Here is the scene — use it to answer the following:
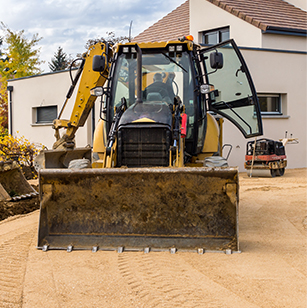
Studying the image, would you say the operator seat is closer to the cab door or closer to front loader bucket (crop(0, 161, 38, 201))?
the cab door

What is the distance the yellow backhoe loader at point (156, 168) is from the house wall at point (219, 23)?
10481 mm

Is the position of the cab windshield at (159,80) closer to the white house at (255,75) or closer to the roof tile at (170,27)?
the white house at (255,75)

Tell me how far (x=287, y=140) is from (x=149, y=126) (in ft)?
31.0

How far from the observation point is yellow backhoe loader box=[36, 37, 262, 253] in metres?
4.57

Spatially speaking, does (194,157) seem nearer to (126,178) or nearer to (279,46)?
(126,178)

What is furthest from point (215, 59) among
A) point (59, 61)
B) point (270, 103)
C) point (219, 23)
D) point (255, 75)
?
point (59, 61)

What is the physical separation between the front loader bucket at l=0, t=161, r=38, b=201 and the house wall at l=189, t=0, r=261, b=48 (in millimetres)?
11574

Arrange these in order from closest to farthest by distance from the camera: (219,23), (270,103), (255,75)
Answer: (255,75), (270,103), (219,23)

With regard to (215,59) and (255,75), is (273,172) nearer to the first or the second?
(255,75)

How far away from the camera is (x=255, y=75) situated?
14312mm

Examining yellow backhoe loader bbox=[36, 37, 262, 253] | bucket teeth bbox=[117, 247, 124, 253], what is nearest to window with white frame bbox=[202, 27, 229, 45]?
yellow backhoe loader bbox=[36, 37, 262, 253]

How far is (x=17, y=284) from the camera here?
11.8 ft

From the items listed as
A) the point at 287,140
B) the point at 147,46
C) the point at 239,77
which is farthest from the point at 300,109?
the point at 147,46

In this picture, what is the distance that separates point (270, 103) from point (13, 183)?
404 inches
